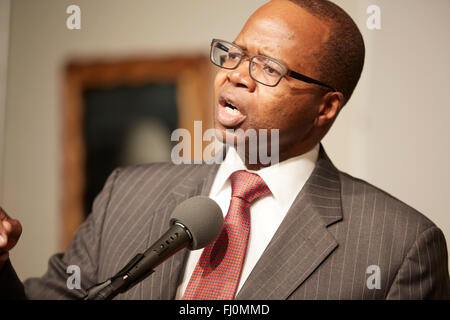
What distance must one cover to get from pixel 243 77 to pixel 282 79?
0.09m

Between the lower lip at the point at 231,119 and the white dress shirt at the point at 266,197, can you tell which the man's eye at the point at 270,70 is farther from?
the white dress shirt at the point at 266,197

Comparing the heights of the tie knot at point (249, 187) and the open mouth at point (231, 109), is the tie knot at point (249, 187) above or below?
below

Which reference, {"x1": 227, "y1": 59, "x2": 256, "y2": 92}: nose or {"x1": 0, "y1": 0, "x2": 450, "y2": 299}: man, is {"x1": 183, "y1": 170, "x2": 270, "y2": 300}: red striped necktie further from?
{"x1": 227, "y1": 59, "x2": 256, "y2": 92}: nose

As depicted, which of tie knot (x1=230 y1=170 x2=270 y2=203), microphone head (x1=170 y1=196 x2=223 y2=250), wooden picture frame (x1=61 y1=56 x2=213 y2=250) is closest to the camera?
microphone head (x1=170 y1=196 x2=223 y2=250)

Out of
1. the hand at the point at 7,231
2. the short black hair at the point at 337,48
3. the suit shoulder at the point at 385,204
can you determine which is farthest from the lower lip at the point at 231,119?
the hand at the point at 7,231

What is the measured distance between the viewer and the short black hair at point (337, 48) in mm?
1098

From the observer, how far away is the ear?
3.77ft

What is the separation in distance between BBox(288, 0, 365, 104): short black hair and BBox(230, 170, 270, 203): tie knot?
0.93 feet

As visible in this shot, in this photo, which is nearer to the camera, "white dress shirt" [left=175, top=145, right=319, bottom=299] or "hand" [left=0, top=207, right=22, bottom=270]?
"hand" [left=0, top=207, right=22, bottom=270]

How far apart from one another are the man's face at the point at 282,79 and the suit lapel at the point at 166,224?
22 centimetres

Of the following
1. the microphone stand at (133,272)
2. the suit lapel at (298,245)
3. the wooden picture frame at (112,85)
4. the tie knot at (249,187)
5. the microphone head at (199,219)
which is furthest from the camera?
the wooden picture frame at (112,85)

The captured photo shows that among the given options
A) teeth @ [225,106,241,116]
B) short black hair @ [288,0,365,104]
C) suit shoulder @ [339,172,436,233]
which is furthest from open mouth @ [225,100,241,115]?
suit shoulder @ [339,172,436,233]

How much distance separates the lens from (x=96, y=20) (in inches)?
60.1

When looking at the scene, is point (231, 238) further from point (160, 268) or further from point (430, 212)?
point (430, 212)
